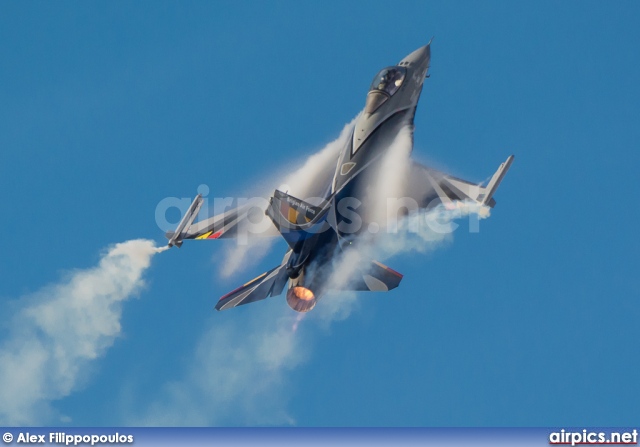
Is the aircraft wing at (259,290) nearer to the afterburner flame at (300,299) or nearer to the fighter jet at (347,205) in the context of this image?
the fighter jet at (347,205)

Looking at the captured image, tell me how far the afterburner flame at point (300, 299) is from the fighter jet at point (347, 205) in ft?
0.12

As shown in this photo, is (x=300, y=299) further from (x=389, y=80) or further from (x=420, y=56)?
(x=420, y=56)

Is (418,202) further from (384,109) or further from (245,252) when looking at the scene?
(245,252)

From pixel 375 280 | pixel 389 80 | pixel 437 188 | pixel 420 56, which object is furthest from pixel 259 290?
pixel 420 56

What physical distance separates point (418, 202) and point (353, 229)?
4.19m

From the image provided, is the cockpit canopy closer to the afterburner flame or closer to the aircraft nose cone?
the aircraft nose cone

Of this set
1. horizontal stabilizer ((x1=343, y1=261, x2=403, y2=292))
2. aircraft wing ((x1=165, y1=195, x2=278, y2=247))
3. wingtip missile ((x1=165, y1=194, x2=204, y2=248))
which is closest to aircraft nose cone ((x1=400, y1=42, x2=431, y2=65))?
aircraft wing ((x1=165, y1=195, x2=278, y2=247))

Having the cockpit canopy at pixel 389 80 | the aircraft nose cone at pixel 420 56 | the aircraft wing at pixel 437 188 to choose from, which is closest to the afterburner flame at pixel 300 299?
the aircraft wing at pixel 437 188

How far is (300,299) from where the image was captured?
39.8 meters

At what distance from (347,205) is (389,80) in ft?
23.1

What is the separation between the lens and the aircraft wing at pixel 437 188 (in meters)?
43.0

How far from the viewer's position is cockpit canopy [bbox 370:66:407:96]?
45.4 metres

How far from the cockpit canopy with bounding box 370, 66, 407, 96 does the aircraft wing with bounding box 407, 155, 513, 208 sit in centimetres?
341

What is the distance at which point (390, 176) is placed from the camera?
4378 cm
